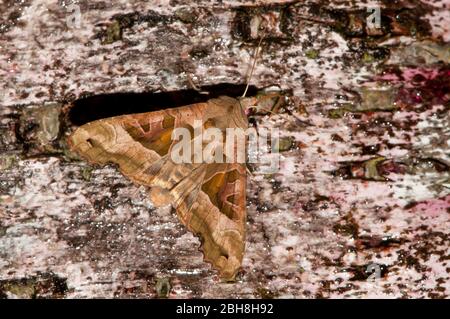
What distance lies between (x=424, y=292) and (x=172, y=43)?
1994 mm

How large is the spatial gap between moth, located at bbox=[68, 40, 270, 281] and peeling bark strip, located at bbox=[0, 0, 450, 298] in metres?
0.11

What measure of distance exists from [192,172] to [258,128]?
1.49 feet

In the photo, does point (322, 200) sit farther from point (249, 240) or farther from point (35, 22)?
point (35, 22)

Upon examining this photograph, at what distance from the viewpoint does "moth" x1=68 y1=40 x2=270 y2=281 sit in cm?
306

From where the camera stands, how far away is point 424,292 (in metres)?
3.38

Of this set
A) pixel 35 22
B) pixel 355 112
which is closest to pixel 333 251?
pixel 355 112

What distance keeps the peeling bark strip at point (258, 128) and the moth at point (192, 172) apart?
0.11 meters

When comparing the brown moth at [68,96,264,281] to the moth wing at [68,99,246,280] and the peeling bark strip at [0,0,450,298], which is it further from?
the peeling bark strip at [0,0,450,298]

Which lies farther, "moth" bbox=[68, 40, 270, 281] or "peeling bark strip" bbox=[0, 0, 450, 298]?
"peeling bark strip" bbox=[0, 0, 450, 298]

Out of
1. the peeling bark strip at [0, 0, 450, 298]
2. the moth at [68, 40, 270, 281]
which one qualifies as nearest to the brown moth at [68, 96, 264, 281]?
the moth at [68, 40, 270, 281]

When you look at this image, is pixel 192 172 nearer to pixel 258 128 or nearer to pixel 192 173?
pixel 192 173

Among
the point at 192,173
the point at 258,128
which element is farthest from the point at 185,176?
the point at 258,128

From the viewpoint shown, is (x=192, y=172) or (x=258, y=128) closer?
(x=192, y=172)

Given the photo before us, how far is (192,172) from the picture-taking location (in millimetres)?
3146
